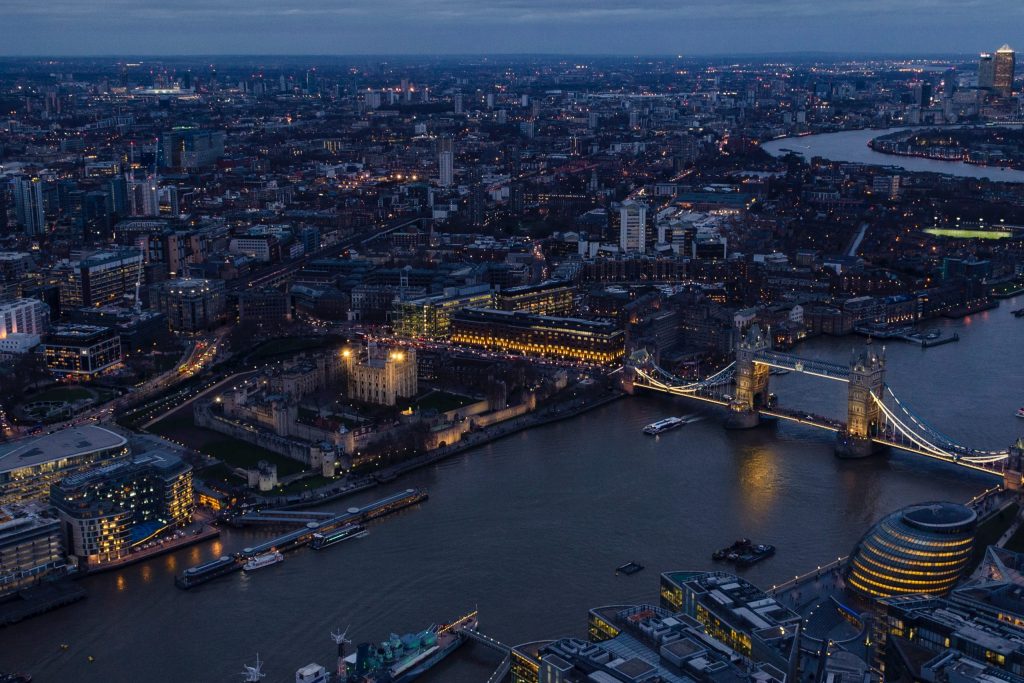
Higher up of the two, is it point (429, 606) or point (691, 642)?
point (691, 642)

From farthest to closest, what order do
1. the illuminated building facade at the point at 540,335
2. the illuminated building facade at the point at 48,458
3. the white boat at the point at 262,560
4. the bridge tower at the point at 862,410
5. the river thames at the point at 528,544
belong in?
the illuminated building facade at the point at 540,335 → the bridge tower at the point at 862,410 → the illuminated building facade at the point at 48,458 → the white boat at the point at 262,560 → the river thames at the point at 528,544

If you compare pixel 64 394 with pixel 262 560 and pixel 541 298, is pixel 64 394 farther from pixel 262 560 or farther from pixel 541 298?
pixel 541 298

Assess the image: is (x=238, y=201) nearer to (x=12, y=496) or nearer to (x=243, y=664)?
(x=12, y=496)

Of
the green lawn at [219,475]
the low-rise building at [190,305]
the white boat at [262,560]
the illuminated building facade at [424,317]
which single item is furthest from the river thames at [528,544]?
the low-rise building at [190,305]

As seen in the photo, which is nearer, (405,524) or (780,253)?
(405,524)

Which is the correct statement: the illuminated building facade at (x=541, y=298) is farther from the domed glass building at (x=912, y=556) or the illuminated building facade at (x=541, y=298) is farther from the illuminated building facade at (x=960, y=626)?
the illuminated building facade at (x=960, y=626)

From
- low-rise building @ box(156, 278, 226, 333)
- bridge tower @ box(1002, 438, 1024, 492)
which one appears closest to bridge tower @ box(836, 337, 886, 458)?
bridge tower @ box(1002, 438, 1024, 492)

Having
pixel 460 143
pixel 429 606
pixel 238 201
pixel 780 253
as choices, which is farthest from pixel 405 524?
pixel 460 143

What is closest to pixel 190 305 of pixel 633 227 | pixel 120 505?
pixel 120 505
